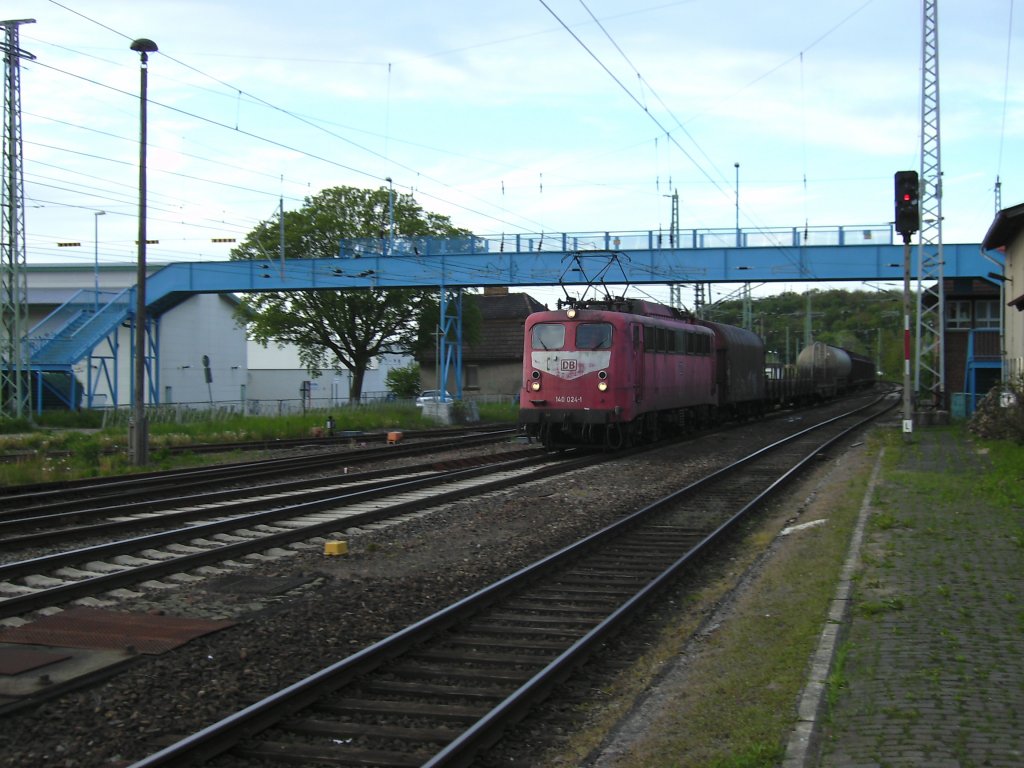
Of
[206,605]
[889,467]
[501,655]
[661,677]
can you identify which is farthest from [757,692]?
[889,467]

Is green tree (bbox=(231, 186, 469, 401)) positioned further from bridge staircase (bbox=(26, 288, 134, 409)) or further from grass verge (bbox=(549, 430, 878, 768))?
grass verge (bbox=(549, 430, 878, 768))

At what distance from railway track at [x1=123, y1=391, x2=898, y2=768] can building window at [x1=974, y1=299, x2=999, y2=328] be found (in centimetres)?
3632

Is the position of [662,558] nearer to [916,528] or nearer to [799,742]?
[916,528]

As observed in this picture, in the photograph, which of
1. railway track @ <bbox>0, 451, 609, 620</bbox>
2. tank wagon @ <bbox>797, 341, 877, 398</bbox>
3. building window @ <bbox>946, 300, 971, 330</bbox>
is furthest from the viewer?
tank wagon @ <bbox>797, 341, 877, 398</bbox>

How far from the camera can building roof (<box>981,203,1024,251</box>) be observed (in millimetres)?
25719

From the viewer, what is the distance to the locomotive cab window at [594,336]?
20.8 m

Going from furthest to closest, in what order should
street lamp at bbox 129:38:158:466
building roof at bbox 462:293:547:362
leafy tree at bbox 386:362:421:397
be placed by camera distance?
leafy tree at bbox 386:362:421:397
building roof at bbox 462:293:547:362
street lamp at bbox 129:38:158:466

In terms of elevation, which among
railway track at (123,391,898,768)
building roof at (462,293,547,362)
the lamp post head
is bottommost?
railway track at (123,391,898,768)

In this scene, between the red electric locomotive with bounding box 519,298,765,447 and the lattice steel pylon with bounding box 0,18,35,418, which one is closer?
the red electric locomotive with bounding box 519,298,765,447

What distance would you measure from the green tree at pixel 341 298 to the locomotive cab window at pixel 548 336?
28.0 meters

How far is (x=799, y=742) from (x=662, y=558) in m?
5.80

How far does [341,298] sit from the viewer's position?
159ft

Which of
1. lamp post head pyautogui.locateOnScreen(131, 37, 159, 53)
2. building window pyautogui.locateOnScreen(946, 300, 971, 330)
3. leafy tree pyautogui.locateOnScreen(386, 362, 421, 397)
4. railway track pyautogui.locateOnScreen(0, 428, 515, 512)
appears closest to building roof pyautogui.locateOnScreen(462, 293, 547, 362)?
leafy tree pyautogui.locateOnScreen(386, 362, 421, 397)

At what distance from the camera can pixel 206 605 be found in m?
8.09
